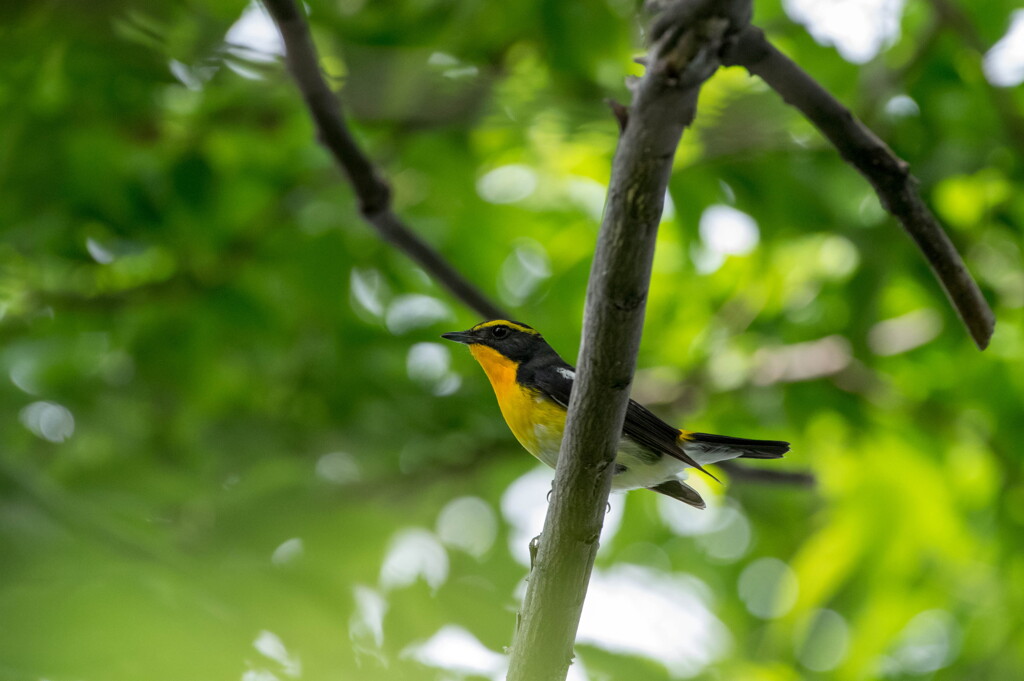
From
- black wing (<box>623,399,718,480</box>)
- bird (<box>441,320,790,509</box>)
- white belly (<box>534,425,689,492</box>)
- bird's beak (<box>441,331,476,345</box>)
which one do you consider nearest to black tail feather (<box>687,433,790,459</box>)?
bird (<box>441,320,790,509</box>)

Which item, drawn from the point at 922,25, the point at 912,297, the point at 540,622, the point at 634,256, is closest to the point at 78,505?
the point at 540,622

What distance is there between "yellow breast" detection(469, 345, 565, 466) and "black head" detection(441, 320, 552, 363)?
0.18 metres

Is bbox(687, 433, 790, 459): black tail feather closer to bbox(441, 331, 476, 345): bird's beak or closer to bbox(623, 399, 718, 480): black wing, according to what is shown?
bbox(623, 399, 718, 480): black wing

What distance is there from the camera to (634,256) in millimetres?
1539

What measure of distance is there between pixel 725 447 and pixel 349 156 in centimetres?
211

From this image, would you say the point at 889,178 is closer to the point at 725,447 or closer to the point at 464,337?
the point at 725,447

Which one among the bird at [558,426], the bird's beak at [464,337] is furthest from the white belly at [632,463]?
the bird's beak at [464,337]

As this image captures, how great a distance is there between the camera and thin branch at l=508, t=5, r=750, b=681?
4.58 feet

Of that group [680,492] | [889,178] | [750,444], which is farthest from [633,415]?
[889,178]

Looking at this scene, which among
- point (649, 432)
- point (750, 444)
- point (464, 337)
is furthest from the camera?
point (464, 337)

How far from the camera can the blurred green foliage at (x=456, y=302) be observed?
398 centimetres

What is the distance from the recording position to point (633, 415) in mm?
3533

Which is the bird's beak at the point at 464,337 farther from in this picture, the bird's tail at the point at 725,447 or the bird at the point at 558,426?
the bird's tail at the point at 725,447

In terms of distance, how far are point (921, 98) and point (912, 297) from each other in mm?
2072
